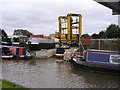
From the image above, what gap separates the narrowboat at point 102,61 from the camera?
11290 millimetres

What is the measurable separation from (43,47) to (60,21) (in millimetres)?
5570

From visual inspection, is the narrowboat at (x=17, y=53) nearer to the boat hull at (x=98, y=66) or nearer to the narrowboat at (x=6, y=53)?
the narrowboat at (x=6, y=53)

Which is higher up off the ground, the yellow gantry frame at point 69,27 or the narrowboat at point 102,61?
the yellow gantry frame at point 69,27

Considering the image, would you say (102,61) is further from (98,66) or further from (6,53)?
(6,53)

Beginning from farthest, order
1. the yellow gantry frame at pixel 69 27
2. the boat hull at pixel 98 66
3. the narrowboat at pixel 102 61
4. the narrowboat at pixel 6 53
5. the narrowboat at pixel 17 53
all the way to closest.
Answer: the yellow gantry frame at pixel 69 27
the narrowboat at pixel 17 53
the narrowboat at pixel 6 53
the narrowboat at pixel 102 61
the boat hull at pixel 98 66

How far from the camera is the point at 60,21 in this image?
26.9 m

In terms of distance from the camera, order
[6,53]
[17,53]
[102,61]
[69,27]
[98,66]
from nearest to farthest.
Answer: [98,66]
[102,61]
[6,53]
[17,53]
[69,27]

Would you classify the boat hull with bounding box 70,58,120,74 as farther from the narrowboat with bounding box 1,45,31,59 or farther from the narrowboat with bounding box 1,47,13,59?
the narrowboat with bounding box 1,47,13,59

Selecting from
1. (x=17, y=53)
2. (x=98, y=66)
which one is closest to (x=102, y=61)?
(x=98, y=66)

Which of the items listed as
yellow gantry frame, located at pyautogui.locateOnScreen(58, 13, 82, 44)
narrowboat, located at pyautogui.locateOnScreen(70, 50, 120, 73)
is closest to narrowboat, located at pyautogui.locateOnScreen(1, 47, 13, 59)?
yellow gantry frame, located at pyautogui.locateOnScreen(58, 13, 82, 44)

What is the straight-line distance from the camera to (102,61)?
12133 mm

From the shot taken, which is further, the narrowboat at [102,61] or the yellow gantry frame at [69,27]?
the yellow gantry frame at [69,27]

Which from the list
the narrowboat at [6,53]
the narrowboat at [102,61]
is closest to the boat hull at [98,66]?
the narrowboat at [102,61]

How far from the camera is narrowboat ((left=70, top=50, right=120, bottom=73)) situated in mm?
11290
